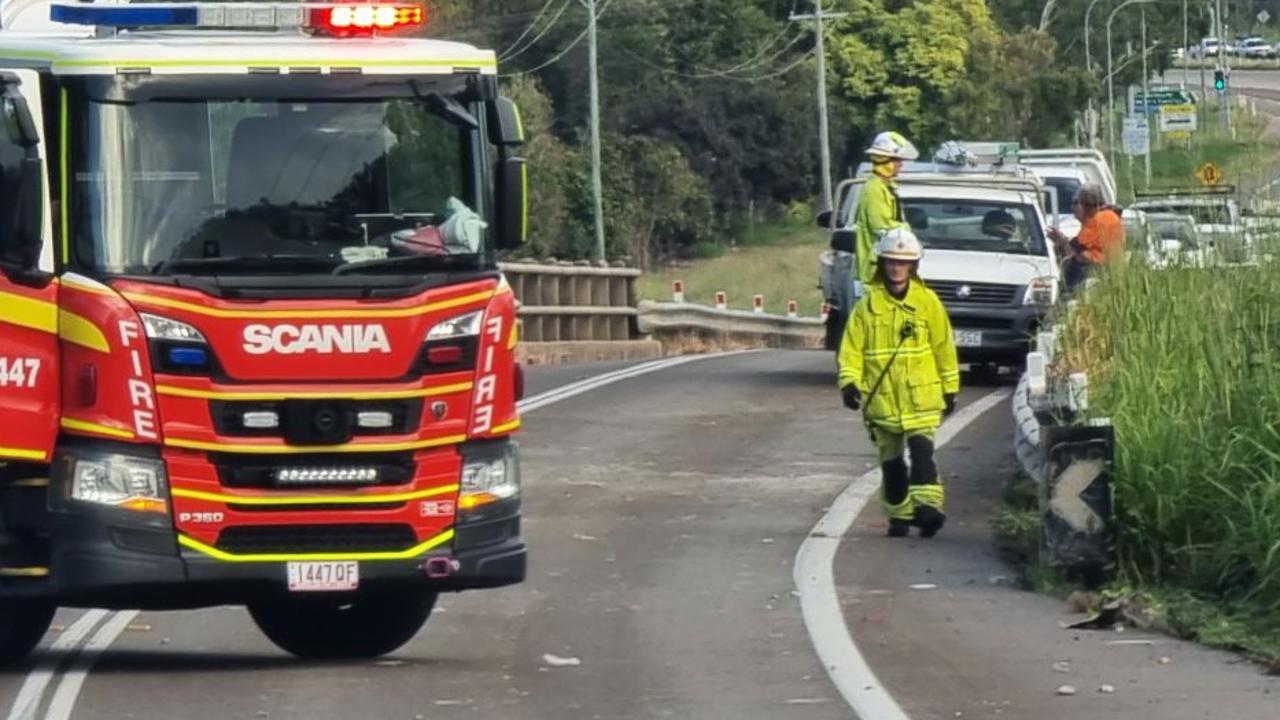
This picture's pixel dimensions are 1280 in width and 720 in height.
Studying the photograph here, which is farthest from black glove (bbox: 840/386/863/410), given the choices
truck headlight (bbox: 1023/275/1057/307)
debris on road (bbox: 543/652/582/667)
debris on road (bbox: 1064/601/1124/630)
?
truck headlight (bbox: 1023/275/1057/307)

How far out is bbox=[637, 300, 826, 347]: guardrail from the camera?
43.2 metres

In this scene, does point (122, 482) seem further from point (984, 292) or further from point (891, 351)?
point (984, 292)

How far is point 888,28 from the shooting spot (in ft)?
270

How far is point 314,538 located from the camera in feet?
34.6

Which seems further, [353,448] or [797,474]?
[797,474]

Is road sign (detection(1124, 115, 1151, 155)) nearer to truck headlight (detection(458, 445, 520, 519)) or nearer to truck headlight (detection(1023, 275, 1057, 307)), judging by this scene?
truck headlight (detection(1023, 275, 1057, 307))

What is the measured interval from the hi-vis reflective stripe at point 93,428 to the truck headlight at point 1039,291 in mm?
15122

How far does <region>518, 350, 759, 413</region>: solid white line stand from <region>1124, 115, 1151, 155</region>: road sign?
550cm

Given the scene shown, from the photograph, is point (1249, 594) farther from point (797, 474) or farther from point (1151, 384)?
point (797, 474)

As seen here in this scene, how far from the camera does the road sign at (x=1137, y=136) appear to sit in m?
25.5

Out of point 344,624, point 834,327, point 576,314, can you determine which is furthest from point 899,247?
point 576,314

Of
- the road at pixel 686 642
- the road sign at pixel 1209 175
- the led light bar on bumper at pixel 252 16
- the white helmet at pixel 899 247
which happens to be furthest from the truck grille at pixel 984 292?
the led light bar on bumper at pixel 252 16

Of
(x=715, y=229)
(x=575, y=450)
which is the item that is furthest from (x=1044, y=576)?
(x=715, y=229)

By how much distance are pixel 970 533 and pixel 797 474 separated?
292 cm
